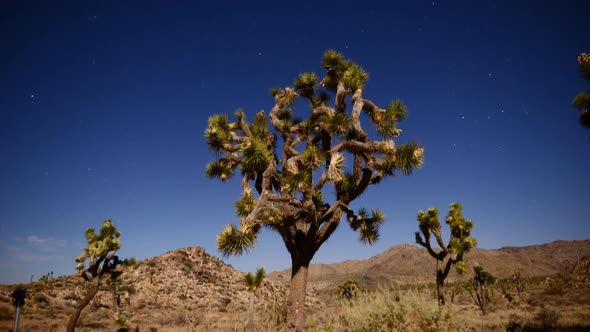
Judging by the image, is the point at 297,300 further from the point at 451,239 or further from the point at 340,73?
the point at 451,239

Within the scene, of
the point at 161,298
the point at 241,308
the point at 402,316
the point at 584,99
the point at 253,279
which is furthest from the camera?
the point at 161,298

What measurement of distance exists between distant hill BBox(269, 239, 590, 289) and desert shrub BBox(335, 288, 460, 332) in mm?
79105

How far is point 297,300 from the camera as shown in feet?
24.1

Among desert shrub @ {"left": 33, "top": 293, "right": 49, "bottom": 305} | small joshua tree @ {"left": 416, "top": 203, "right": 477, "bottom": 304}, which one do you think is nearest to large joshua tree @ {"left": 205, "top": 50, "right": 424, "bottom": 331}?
small joshua tree @ {"left": 416, "top": 203, "right": 477, "bottom": 304}

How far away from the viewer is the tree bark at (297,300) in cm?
715

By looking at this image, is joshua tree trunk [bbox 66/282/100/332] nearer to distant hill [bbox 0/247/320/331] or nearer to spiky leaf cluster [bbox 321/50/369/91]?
distant hill [bbox 0/247/320/331]

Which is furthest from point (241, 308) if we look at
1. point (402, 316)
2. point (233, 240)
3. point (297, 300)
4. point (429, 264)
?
point (429, 264)

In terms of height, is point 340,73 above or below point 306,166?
above

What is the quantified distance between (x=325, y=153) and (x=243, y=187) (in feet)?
7.24

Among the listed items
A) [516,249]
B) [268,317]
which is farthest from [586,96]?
[516,249]

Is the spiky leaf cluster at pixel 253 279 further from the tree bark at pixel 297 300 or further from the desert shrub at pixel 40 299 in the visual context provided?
the desert shrub at pixel 40 299

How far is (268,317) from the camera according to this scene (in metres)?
12.7

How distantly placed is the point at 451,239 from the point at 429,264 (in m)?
96.7

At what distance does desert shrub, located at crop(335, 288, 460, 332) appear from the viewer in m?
5.37
